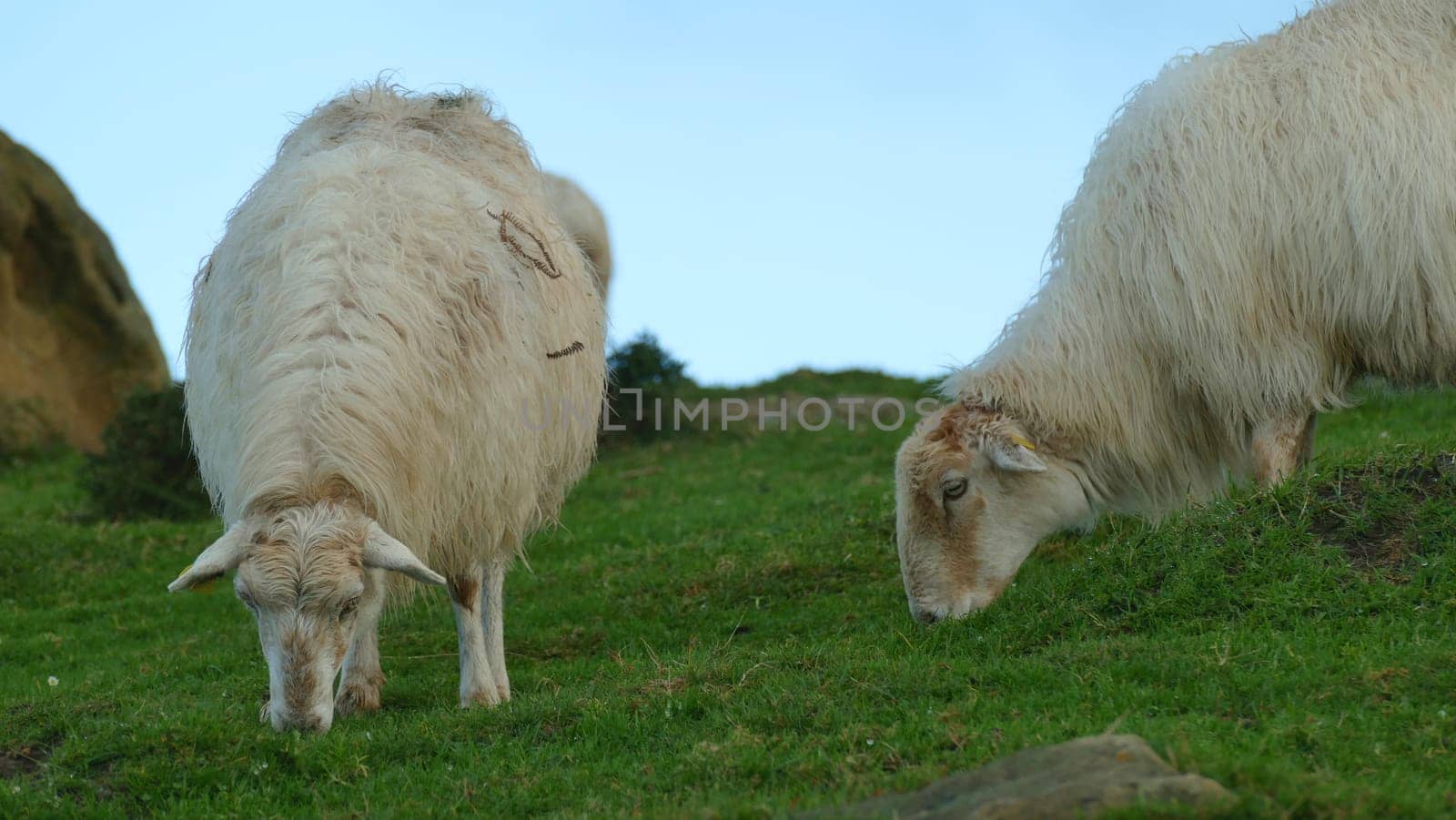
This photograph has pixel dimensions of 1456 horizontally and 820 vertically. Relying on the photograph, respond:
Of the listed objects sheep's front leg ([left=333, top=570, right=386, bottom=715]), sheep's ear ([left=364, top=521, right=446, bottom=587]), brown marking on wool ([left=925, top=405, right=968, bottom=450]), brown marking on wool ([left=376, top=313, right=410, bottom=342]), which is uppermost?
brown marking on wool ([left=376, top=313, right=410, bottom=342])

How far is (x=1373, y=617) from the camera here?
584 centimetres

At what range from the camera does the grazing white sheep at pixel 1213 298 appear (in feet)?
22.0

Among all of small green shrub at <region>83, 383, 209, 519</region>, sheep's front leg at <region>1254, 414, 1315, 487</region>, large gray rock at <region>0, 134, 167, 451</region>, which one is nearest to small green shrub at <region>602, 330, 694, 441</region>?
small green shrub at <region>83, 383, 209, 519</region>

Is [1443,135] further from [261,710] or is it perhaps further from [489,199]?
[261,710]

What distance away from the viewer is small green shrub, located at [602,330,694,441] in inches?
655

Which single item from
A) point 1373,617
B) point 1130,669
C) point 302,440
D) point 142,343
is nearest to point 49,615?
point 302,440

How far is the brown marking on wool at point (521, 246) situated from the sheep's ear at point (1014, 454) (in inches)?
93.1

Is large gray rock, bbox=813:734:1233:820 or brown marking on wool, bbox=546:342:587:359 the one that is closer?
large gray rock, bbox=813:734:1233:820

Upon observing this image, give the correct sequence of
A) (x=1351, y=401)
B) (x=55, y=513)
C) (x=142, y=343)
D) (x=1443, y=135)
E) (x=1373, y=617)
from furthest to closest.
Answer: (x=142, y=343), (x=55, y=513), (x=1351, y=401), (x=1443, y=135), (x=1373, y=617)

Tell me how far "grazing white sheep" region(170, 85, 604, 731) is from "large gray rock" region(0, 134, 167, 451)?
42.6ft

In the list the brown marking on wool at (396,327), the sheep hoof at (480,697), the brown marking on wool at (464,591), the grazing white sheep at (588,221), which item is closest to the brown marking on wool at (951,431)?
the brown marking on wool at (464,591)

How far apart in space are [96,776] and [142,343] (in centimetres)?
1610

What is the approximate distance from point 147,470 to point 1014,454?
9.59 meters

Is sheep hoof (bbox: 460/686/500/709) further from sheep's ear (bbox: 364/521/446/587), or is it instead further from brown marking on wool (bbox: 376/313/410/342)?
brown marking on wool (bbox: 376/313/410/342)
